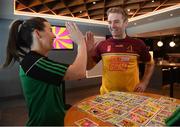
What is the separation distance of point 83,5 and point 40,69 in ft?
15.5

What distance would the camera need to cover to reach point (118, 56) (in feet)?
5.57

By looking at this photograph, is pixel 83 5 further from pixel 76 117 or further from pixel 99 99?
pixel 76 117

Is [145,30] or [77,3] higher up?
[77,3]

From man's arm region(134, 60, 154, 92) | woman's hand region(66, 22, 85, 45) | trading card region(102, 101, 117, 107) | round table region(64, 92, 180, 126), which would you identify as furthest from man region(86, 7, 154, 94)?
round table region(64, 92, 180, 126)

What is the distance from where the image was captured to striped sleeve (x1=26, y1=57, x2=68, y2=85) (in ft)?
3.02

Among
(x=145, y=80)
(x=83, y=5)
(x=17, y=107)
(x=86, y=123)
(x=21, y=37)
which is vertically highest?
(x=83, y=5)

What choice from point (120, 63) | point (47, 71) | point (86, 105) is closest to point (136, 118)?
point (86, 105)

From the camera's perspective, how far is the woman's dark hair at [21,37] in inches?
40.6

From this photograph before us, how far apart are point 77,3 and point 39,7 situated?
3.94 ft

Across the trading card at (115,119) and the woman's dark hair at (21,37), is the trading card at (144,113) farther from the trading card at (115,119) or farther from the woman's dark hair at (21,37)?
the woman's dark hair at (21,37)

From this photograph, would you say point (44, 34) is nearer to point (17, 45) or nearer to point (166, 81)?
point (17, 45)

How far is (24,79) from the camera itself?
97cm

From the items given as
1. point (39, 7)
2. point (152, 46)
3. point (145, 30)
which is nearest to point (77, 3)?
point (39, 7)

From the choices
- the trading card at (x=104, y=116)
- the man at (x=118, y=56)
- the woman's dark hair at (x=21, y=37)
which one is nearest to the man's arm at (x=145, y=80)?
the man at (x=118, y=56)
